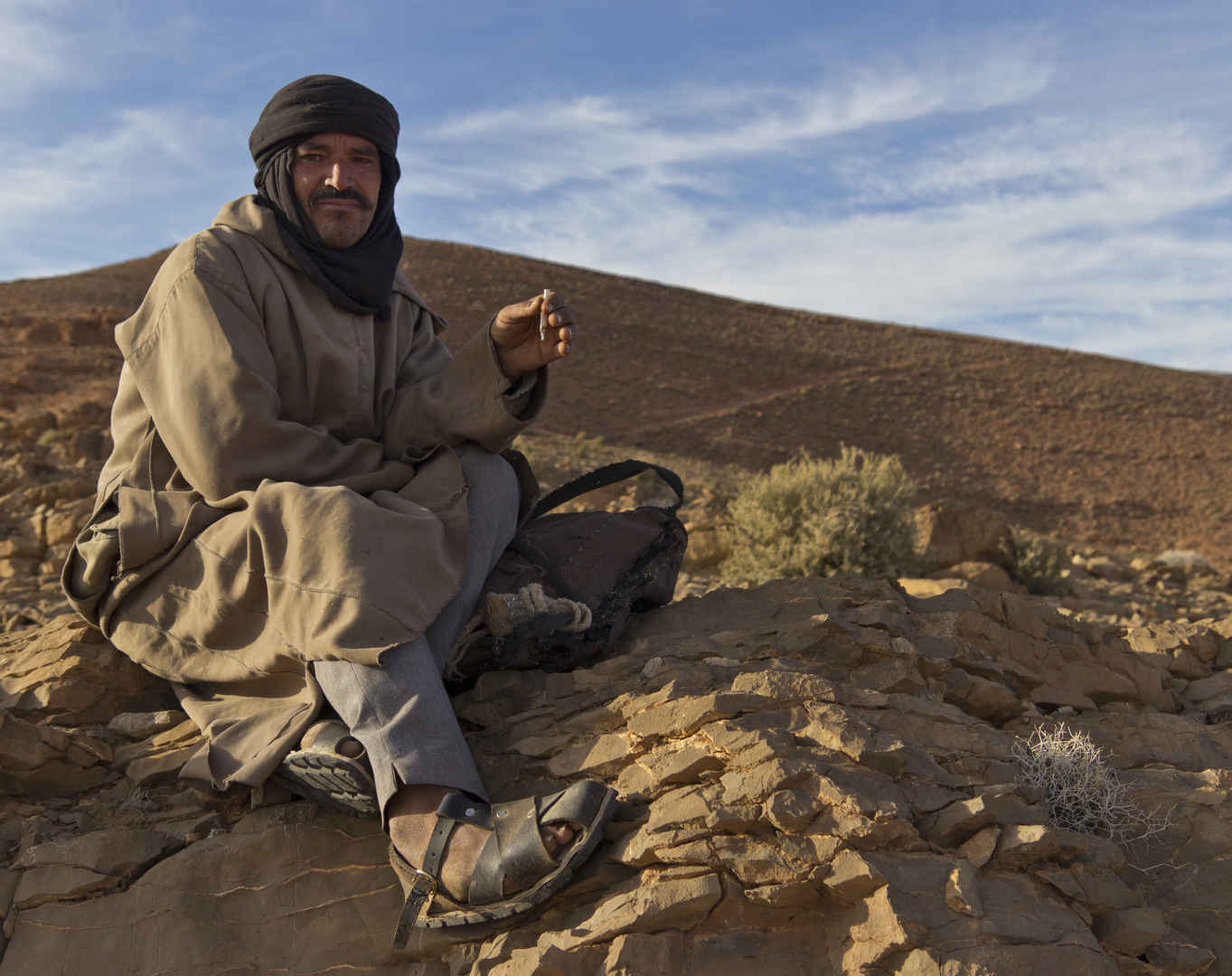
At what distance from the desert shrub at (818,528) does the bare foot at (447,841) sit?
4.81m

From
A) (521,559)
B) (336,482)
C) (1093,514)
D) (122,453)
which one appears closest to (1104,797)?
(521,559)

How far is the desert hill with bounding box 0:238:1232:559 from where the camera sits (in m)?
21.5

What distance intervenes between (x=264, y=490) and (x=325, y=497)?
196 mm

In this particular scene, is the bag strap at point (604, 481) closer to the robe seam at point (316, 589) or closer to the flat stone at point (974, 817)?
the robe seam at point (316, 589)

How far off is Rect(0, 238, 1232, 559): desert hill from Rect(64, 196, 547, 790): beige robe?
562 inches

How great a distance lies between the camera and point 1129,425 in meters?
28.9

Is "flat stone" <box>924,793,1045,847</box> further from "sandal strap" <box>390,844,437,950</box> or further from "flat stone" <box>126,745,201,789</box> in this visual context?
"flat stone" <box>126,745,201,789</box>

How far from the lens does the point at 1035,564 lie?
7902 millimetres

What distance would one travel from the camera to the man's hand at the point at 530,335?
282 cm

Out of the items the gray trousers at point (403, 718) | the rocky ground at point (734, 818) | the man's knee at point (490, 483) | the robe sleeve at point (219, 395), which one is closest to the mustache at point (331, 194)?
the robe sleeve at point (219, 395)

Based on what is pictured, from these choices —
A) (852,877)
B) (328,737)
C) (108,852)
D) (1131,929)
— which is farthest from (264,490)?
(1131,929)

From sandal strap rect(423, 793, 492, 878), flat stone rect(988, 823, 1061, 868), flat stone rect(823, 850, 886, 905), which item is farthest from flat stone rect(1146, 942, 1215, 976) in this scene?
sandal strap rect(423, 793, 492, 878)

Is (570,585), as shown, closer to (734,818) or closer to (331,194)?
(734,818)

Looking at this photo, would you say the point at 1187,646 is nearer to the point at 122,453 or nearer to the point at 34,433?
the point at 122,453
